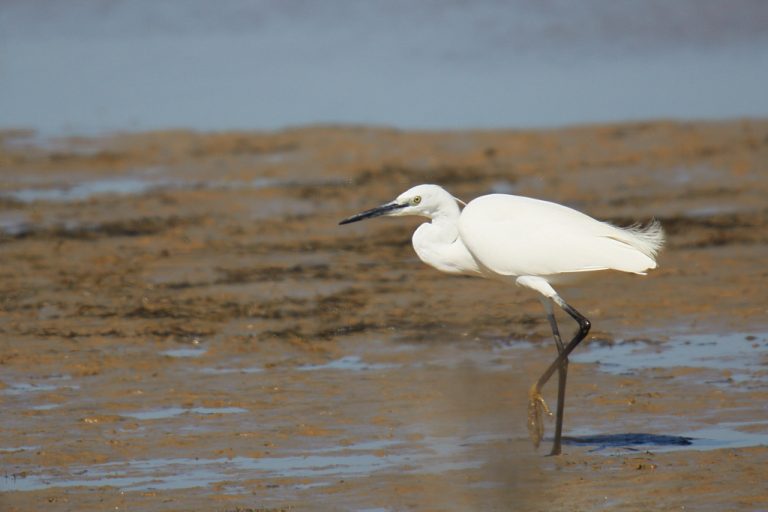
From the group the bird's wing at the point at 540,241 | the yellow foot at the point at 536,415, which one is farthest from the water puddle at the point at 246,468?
the bird's wing at the point at 540,241

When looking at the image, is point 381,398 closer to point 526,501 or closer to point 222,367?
point 222,367

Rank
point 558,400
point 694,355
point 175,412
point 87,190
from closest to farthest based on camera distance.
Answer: point 558,400
point 175,412
point 694,355
point 87,190

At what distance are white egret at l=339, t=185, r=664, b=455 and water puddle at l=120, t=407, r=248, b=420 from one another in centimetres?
150

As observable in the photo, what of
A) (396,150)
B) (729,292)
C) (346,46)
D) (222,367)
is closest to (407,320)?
(222,367)

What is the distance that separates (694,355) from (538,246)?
6.01 ft

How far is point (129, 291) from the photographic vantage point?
11305 millimetres

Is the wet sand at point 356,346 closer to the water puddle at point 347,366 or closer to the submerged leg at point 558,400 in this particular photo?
the water puddle at point 347,366

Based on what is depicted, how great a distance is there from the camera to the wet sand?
6.66 m

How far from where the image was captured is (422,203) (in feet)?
26.4

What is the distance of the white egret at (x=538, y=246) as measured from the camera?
24.4 ft

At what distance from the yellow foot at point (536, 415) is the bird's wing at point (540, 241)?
66 cm

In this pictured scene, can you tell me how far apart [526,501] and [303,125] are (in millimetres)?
13257

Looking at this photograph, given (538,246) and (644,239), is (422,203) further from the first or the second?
(644,239)

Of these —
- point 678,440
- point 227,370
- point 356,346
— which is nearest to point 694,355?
point 678,440
